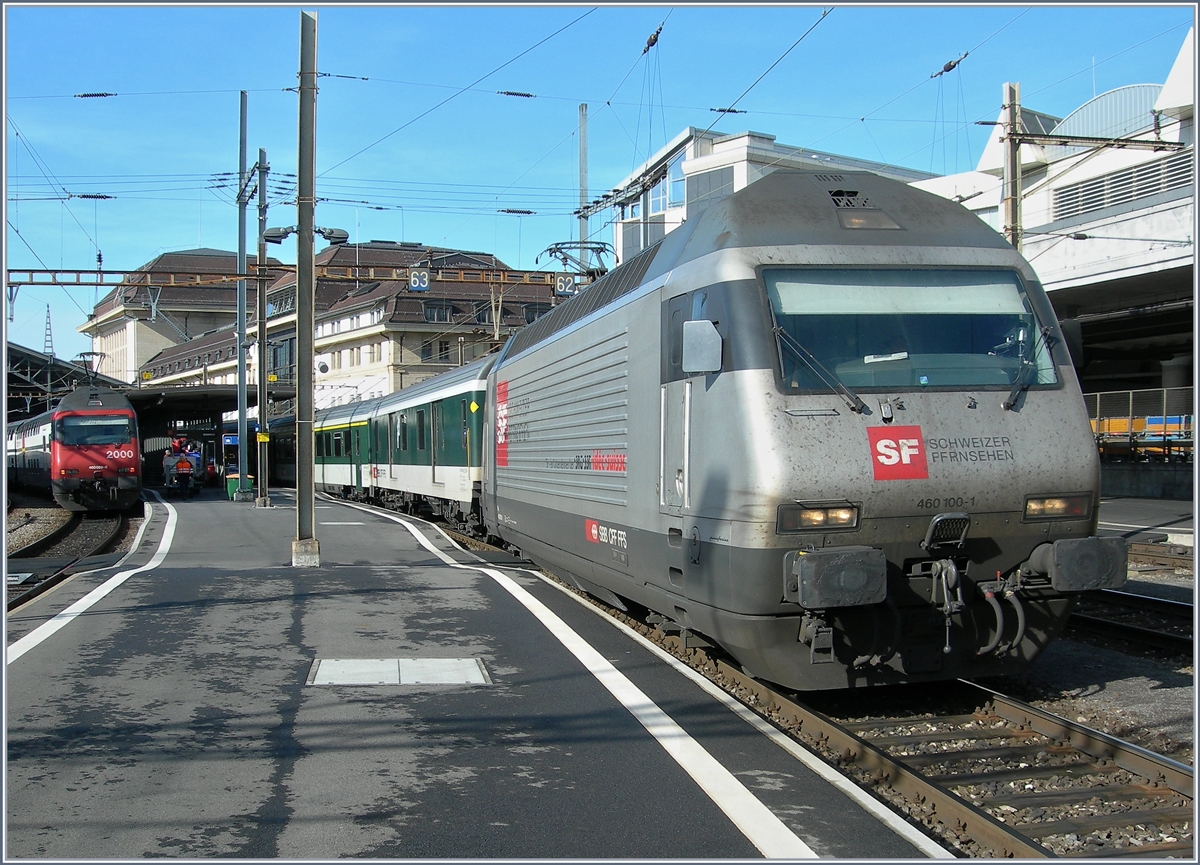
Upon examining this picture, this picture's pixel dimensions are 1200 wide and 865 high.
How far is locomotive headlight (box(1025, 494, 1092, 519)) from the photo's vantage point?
651 cm

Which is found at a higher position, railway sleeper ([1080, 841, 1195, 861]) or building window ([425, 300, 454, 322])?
building window ([425, 300, 454, 322])

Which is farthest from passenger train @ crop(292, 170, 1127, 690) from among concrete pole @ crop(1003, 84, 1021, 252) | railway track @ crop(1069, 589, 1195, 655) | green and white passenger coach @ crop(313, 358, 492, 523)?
concrete pole @ crop(1003, 84, 1021, 252)

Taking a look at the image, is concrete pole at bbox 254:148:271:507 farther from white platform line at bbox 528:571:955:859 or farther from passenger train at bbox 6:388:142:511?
white platform line at bbox 528:571:955:859

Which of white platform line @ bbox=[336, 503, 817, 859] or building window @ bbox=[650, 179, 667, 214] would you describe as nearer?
white platform line @ bbox=[336, 503, 817, 859]

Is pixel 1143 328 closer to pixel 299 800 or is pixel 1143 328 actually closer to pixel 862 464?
pixel 862 464

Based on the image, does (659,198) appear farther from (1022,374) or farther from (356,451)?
(1022,374)

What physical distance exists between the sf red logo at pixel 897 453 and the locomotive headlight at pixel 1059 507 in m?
0.76

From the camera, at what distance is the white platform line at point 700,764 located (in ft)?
14.7

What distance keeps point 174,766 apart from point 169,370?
99.5m

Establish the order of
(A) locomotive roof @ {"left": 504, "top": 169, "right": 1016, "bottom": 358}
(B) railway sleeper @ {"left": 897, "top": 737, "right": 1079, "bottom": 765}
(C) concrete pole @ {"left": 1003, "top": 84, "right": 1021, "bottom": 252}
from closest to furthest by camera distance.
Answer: (B) railway sleeper @ {"left": 897, "top": 737, "right": 1079, "bottom": 765}
(A) locomotive roof @ {"left": 504, "top": 169, "right": 1016, "bottom": 358}
(C) concrete pole @ {"left": 1003, "top": 84, "right": 1021, "bottom": 252}

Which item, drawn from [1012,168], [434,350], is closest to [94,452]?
[1012,168]

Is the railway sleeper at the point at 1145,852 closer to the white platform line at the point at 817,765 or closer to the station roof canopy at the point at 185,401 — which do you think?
the white platform line at the point at 817,765

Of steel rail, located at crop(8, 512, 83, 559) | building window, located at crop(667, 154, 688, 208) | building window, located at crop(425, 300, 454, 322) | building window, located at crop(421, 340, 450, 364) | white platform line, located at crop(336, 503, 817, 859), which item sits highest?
building window, located at crop(667, 154, 688, 208)

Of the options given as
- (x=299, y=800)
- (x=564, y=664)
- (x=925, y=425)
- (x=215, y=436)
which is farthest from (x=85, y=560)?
(x=215, y=436)
